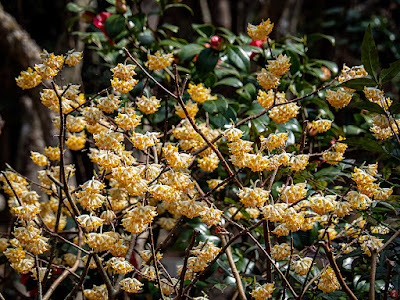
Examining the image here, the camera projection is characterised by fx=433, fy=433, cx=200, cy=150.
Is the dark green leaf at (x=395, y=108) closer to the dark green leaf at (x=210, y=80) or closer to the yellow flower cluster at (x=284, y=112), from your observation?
the yellow flower cluster at (x=284, y=112)

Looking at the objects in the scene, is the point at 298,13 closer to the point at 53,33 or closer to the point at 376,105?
the point at 53,33

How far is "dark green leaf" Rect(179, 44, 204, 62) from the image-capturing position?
1152mm

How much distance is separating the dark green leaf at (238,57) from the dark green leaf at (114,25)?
0.97ft

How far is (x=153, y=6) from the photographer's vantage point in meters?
2.36

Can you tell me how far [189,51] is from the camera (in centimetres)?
116

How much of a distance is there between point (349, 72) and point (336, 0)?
8.52 ft

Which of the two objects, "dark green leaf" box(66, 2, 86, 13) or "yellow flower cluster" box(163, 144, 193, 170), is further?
"dark green leaf" box(66, 2, 86, 13)

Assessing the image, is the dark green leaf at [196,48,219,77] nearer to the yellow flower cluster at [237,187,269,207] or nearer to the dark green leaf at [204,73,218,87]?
the dark green leaf at [204,73,218,87]

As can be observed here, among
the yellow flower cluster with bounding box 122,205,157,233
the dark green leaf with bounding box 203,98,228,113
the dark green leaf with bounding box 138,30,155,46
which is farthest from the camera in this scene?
the dark green leaf with bounding box 138,30,155,46

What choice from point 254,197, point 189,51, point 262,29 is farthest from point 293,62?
point 254,197

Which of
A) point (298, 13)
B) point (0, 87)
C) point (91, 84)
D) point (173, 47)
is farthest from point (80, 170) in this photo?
point (298, 13)

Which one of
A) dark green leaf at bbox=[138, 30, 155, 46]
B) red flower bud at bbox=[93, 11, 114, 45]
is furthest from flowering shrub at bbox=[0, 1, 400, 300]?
red flower bud at bbox=[93, 11, 114, 45]

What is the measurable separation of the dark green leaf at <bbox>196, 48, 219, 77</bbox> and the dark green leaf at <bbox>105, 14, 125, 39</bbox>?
0.23m

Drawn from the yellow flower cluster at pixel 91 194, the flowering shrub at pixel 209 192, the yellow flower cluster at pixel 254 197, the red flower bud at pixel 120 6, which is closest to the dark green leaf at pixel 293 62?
the flowering shrub at pixel 209 192
